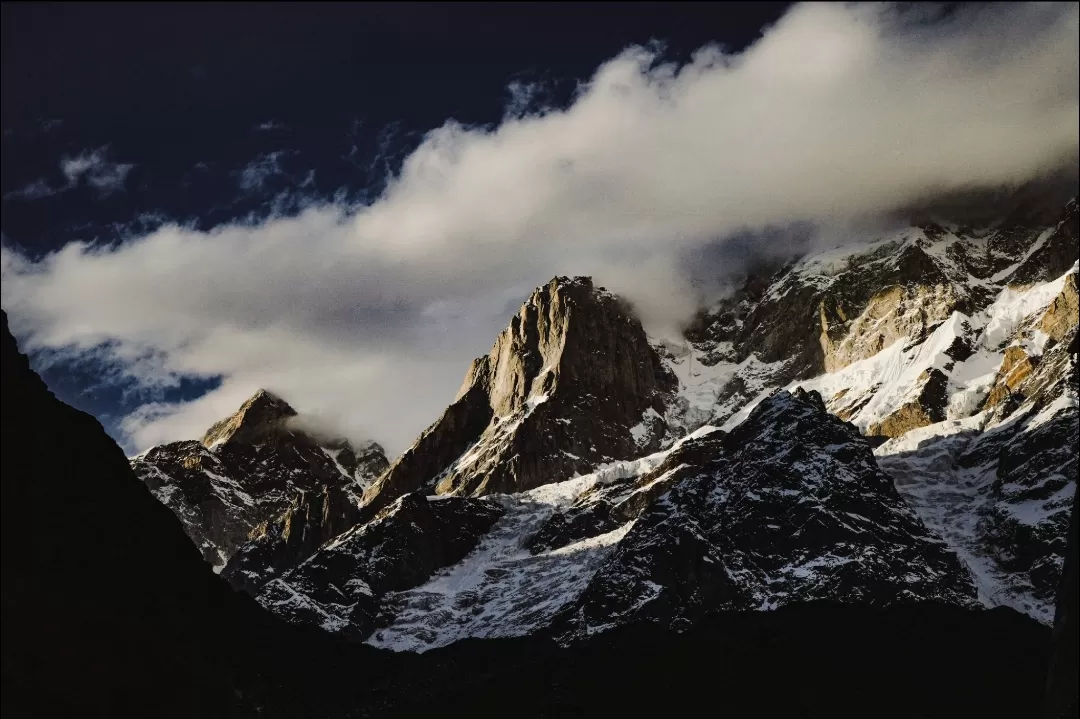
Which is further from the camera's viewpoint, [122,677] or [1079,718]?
[122,677]

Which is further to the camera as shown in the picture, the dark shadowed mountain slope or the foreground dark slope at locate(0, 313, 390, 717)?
the foreground dark slope at locate(0, 313, 390, 717)

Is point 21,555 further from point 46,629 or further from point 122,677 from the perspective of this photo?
point 122,677

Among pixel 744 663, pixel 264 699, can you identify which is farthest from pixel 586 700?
pixel 264 699

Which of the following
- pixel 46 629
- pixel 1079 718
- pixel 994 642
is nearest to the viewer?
pixel 1079 718

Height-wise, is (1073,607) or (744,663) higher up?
(744,663)

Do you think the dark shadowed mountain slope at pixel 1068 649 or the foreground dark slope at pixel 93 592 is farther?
the foreground dark slope at pixel 93 592

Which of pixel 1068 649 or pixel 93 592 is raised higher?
pixel 93 592

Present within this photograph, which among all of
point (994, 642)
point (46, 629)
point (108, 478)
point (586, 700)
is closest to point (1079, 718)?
point (46, 629)

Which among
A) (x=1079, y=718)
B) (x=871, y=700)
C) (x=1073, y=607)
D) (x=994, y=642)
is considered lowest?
(x=1079, y=718)

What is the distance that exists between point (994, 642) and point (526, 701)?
77003 millimetres

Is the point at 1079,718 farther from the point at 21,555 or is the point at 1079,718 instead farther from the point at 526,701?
the point at 526,701

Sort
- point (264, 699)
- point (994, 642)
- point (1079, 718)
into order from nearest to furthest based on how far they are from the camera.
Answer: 1. point (1079, 718)
2. point (264, 699)
3. point (994, 642)

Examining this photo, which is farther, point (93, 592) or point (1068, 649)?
point (93, 592)

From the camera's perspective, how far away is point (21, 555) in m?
72.1
